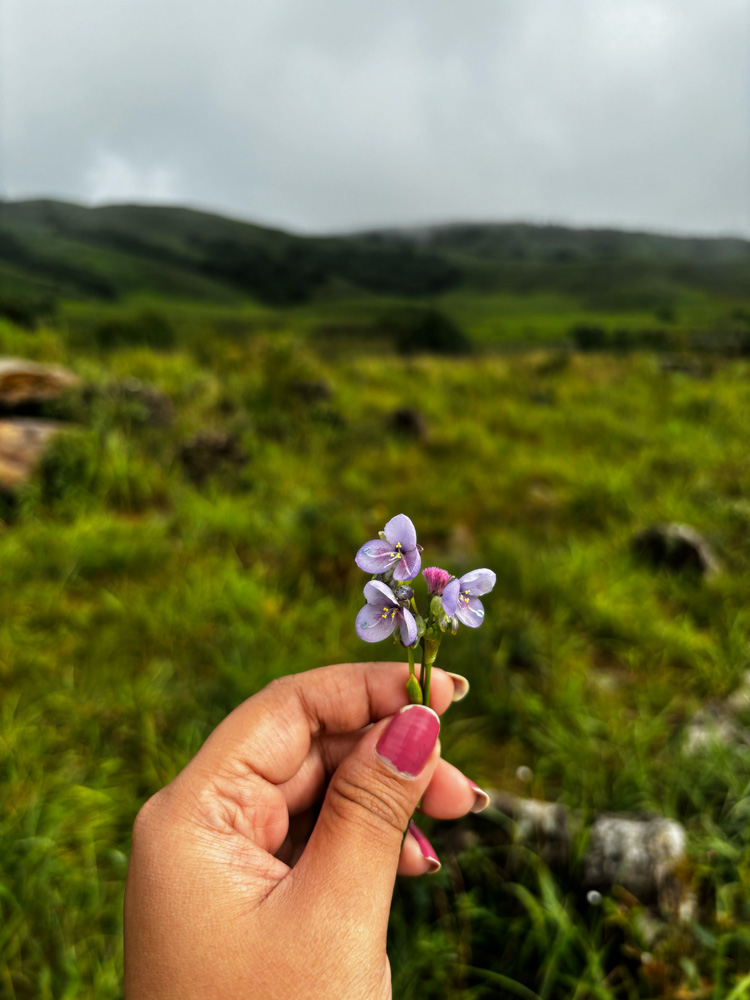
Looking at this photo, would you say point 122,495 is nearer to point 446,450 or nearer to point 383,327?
point 446,450

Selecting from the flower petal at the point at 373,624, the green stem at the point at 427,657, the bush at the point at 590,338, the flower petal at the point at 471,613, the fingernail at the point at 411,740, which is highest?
the bush at the point at 590,338

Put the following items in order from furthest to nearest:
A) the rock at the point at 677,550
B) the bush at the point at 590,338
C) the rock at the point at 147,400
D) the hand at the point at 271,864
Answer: the bush at the point at 590,338 → the rock at the point at 147,400 → the rock at the point at 677,550 → the hand at the point at 271,864

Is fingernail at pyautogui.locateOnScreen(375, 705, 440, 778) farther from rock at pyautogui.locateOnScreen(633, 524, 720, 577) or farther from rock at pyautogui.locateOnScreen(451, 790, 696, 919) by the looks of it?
rock at pyautogui.locateOnScreen(633, 524, 720, 577)

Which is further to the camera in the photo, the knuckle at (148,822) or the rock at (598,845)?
the rock at (598,845)

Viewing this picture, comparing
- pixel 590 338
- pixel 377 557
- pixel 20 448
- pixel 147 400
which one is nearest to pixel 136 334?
pixel 147 400

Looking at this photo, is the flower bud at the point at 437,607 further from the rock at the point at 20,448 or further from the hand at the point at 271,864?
the rock at the point at 20,448

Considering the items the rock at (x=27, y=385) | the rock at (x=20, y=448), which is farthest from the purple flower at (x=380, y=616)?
the rock at (x=27, y=385)

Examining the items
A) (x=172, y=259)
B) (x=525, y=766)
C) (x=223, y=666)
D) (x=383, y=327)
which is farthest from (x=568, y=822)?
(x=172, y=259)
